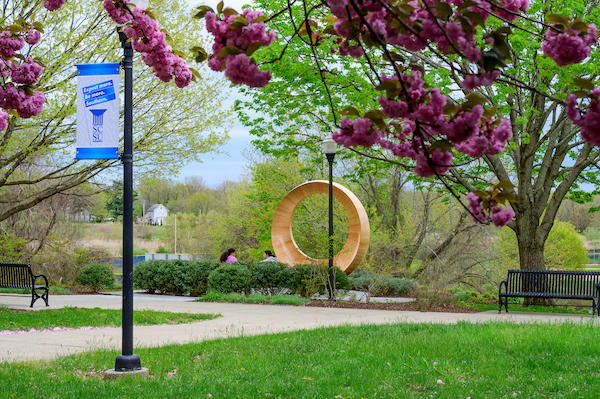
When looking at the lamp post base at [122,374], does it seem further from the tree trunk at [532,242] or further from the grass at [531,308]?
the tree trunk at [532,242]

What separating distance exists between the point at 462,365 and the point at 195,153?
28.5ft

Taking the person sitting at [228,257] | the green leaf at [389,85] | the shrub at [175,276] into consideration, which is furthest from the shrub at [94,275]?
the green leaf at [389,85]

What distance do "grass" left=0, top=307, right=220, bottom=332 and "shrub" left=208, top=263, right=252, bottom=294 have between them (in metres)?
3.69

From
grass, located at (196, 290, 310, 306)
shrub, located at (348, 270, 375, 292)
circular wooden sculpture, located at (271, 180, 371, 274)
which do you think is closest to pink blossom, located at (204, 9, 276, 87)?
grass, located at (196, 290, 310, 306)

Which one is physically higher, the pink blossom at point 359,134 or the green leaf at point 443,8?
the green leaf at point 443,8

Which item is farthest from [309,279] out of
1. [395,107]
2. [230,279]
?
[395,107]

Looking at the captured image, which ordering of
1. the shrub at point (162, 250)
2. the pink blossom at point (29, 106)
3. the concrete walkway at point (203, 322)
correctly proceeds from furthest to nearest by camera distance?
1. the shrub at point (162, 250)
2. the concrete walkway at point (203, 322)
3. the pink blossom at point (29, 106)

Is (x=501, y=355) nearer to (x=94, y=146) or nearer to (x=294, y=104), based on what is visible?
(x=94, y=146)

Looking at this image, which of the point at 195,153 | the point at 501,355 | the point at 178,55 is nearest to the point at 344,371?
the point at 501,355

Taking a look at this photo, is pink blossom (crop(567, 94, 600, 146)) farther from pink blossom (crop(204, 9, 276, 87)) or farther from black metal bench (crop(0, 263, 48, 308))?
black metal bench (crop(0, 263, 48, 308))

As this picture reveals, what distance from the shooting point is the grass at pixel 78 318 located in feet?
27.6

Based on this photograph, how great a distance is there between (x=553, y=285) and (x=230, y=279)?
715 centimetres

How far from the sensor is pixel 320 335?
7.19m

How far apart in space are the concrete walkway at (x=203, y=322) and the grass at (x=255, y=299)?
0.50 metres
